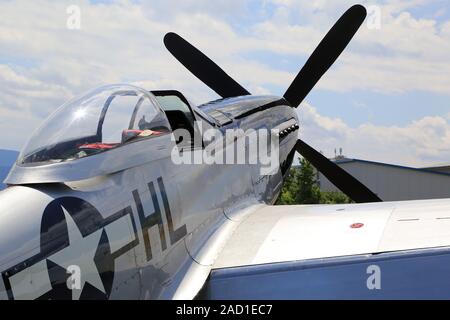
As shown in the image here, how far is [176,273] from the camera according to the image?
4188mm

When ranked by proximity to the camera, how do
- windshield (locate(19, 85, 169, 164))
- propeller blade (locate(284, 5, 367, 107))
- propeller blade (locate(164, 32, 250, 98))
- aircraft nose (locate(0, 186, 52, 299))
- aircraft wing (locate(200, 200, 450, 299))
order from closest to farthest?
aircraft nose (locate(0, 186, 52, 299)) → windshield (locate(19, 85, 169, 164)) → aircraft wing (locate(200, 200, 450, 299)) → propeller blade (locate(284, 5, 367, 107)) → propeller blade (locate(164, 32, 250, 98))

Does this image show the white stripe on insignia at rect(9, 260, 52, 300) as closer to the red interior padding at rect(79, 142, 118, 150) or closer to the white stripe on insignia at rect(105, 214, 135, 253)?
the white stripe on insignia at rect(105, 214, 135, 253)

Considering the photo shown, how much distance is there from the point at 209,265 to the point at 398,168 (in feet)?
109

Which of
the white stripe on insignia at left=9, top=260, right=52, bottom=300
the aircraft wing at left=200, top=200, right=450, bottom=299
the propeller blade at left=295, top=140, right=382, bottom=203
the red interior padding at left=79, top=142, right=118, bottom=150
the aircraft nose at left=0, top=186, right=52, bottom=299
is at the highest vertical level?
the red interior padding at left=79, top=142, right=118, bottom=150

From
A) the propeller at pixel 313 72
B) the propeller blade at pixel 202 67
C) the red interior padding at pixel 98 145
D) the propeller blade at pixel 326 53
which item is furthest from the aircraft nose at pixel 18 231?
the propeller blade at pixel 202 67

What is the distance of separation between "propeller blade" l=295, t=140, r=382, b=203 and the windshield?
6059 mm

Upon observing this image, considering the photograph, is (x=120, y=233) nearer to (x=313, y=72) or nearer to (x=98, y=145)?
(x=98, y=145)

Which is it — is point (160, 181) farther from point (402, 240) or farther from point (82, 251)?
point (402, 240)

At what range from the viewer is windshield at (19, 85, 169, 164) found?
3727mm

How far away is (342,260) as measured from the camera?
4.08 metres

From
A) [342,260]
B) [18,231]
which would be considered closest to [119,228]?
[18,231]

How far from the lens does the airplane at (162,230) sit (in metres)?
3.06

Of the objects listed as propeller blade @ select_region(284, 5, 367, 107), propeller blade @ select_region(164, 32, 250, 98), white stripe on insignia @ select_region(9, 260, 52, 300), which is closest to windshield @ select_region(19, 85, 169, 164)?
white stripe on insignia @ select_region(9, 260, 52, 300)
